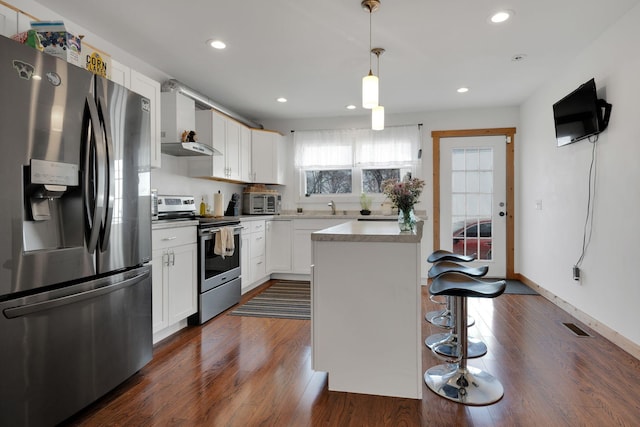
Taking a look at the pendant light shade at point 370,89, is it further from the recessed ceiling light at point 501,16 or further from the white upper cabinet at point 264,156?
the white upper cabinet at point 264,156

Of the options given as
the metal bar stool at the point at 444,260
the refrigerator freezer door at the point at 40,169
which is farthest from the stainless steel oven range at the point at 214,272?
the metal bar stool at the point at 444,260

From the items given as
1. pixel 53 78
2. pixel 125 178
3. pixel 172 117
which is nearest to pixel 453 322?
pixel 125 178

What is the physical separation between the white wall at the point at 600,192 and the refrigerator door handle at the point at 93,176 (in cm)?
349

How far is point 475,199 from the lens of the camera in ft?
17.2

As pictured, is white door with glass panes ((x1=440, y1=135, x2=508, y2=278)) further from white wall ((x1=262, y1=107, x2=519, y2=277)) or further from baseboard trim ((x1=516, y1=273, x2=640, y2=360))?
→ baseboard trim ((x1=516, y1=273, x2=640, y2=360))

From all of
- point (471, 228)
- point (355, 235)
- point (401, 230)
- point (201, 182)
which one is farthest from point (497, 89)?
point (201, 182)

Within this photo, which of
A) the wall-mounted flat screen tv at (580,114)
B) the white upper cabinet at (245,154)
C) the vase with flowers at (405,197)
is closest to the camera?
the vase with flowers at (405,197)

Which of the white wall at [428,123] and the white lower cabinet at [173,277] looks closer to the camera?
the white lower cabinet at [173,277]

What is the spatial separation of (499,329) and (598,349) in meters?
0.69

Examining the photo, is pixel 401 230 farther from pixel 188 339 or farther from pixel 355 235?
pixel 188 339

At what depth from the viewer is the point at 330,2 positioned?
2.46m

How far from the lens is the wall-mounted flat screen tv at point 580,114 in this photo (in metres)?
2.96

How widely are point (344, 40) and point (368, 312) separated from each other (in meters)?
2.24

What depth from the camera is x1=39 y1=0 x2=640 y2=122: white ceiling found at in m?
2.54
